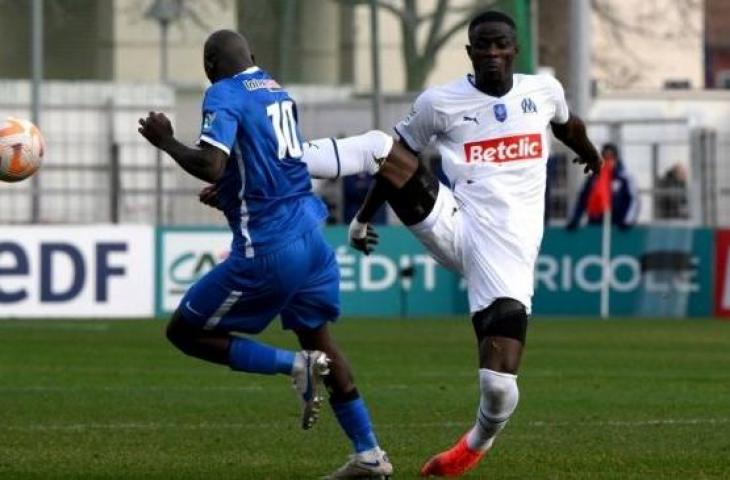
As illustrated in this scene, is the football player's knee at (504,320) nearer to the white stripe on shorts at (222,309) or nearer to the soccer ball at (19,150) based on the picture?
the white stripe on shorts at (222,309)

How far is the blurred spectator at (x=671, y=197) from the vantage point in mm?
30234

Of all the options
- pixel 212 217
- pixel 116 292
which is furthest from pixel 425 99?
pixel 212 217

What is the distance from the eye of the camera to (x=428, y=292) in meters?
29.4

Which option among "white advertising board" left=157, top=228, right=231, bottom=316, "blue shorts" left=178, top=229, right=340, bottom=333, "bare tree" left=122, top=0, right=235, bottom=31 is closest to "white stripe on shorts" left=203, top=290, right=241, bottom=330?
"blue shorts" left=178, top=229, right=340, bottom=333

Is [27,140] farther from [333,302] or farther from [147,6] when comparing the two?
[147,6]

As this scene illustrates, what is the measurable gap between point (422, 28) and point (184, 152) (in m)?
24.3

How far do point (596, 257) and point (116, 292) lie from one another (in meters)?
6.36

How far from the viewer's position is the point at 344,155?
35.1 ft

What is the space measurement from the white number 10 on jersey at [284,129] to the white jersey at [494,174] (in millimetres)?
1007

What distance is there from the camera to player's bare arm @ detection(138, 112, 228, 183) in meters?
10.0

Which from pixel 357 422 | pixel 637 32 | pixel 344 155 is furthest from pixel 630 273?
pixel 637 32

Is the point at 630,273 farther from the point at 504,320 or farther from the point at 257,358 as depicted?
the point at 257,358

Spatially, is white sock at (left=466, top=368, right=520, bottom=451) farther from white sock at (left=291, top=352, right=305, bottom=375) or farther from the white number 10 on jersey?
the white number 10 on jersey

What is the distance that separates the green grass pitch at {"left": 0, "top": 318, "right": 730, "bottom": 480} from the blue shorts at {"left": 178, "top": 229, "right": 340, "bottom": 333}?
835 mm
